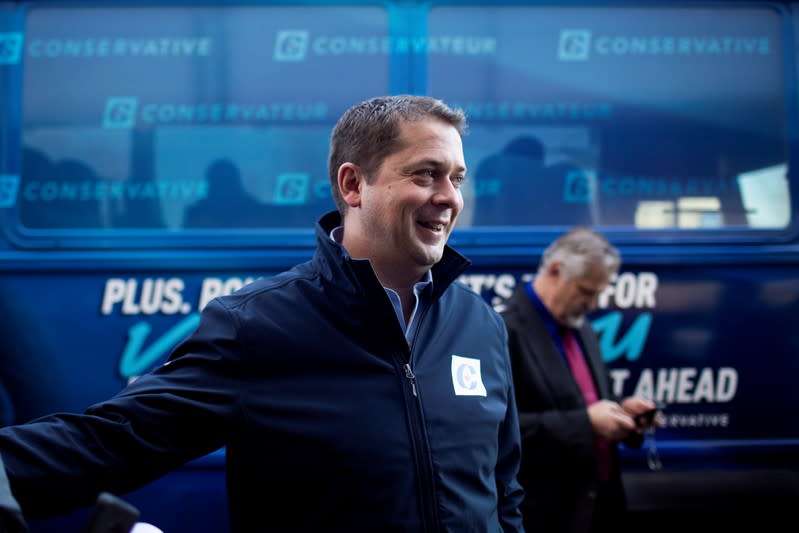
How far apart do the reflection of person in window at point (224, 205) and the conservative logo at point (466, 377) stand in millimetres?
1877

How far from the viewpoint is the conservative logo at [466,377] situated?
1473mm

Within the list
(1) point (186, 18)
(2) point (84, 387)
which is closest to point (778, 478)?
(2) point (84, 387)

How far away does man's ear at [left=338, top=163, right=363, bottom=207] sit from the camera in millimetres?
1543

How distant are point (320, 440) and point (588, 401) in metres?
1.55

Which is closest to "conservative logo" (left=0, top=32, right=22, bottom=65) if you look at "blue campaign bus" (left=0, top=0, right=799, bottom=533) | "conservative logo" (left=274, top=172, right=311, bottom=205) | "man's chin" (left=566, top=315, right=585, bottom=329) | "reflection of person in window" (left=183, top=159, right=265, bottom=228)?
"blue campaign bus" (left=0, top=0, right=799, bottom=533)

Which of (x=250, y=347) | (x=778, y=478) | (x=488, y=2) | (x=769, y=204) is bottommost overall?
(x=778, y=478)

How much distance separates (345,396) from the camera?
1354 millimetres

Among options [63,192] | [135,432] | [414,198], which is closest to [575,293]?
[414,198]

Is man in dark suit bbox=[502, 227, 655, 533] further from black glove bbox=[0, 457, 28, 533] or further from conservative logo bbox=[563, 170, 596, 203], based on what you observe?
black glove bbox=[0, 457, 28, 533]

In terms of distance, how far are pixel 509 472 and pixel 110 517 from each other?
3.38ft

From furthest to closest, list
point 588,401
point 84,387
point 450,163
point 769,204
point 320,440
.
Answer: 1. point 769,204
2. point 84,387
3. point 588,401
4. point 450,163
5. point 320,440

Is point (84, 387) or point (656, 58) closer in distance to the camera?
point (84, 387)

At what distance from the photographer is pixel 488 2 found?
3.30 m

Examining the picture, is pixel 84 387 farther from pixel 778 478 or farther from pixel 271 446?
pixel 778 478
